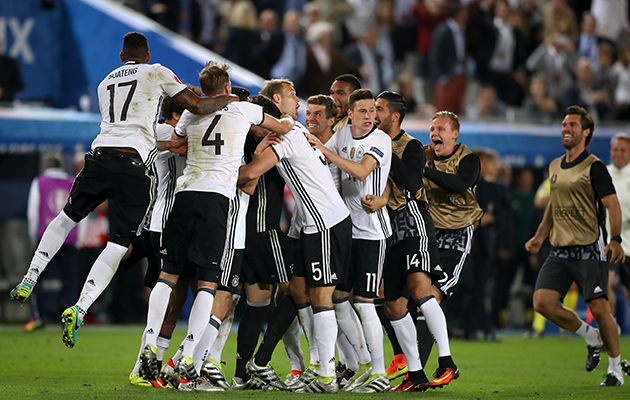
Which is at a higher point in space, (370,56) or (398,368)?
(370,56)

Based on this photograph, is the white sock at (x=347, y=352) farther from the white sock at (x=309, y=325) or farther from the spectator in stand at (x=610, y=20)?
the spectator in stand at (x=610, y=20)

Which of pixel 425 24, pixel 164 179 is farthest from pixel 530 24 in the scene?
pixel 164 179

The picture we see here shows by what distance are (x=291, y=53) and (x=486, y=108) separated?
3725mm

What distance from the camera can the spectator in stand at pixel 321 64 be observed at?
14.2 metres

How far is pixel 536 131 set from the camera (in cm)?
1445

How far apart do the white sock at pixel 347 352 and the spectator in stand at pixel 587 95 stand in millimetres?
10210

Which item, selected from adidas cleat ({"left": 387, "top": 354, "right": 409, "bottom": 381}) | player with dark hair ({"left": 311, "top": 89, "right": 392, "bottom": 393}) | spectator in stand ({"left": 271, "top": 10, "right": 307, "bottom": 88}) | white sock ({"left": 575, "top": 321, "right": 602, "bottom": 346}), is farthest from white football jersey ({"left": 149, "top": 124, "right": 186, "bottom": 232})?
spectator in stand ({"left": 271, "top": 10, "right": 307, "bottom": 88})

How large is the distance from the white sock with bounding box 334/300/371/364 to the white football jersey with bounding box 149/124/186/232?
1661 mm

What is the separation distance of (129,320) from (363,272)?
7.79 metres

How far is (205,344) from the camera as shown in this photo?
Answer: 22.8ft

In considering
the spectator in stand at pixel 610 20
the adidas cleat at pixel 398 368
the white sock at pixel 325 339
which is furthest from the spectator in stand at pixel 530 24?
the white sock at pixel 325 339

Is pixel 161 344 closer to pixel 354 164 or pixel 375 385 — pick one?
pixel 375 385

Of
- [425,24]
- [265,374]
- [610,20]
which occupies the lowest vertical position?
[265,374]

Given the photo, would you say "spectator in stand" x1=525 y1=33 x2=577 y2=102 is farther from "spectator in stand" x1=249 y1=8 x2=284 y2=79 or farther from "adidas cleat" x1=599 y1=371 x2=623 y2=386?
"adidas cleat" x1=599 y1=371 x2=623 y2=386
